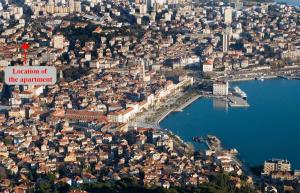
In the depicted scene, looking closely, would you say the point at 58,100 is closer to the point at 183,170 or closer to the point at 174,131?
the point at 174,131

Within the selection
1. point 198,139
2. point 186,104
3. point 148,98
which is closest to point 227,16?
point 186,104

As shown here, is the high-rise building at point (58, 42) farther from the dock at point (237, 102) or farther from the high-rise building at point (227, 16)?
the high-rise building at point (227, 16)

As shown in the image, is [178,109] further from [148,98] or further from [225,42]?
[225,42]

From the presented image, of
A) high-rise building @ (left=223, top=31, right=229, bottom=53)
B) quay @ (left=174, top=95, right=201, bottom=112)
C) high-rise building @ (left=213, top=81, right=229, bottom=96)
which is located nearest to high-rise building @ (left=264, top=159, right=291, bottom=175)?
quay @ (left=174, top=95, right=201, bottom=112)

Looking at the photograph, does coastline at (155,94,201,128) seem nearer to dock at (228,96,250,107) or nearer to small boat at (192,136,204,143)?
dock at (228,96,250,107)

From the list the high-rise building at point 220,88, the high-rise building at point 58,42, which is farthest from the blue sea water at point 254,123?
the high-rise building at point 58,42
